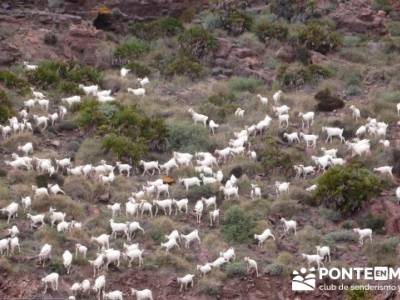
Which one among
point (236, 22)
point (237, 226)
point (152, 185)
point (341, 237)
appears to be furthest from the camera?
point (236, 22)

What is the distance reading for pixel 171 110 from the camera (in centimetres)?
3512

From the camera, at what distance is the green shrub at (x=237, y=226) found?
26.1m

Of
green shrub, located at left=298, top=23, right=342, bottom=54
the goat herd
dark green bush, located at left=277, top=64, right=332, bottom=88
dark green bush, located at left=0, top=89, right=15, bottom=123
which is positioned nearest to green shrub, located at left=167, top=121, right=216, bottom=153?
the goat herd

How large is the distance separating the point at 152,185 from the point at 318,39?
52.6 feet

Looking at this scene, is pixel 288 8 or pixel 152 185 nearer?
pixel 152 185

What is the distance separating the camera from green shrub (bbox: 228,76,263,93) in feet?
124

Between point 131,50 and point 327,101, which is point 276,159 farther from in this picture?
point 131,50

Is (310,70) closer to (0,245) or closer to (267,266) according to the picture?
(267,266)

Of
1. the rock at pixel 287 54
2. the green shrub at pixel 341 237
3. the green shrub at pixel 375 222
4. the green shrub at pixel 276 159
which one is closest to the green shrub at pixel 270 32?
the rock at pixel 287 54

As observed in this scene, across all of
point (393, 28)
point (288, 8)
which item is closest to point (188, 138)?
point (288, 8)

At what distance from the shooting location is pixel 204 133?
33125 millimetres

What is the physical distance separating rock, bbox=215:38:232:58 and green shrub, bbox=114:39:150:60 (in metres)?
2.99

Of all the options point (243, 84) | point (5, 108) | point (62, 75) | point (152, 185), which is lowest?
point (243, 84)

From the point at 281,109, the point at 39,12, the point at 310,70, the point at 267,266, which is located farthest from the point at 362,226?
the point at 39,12
